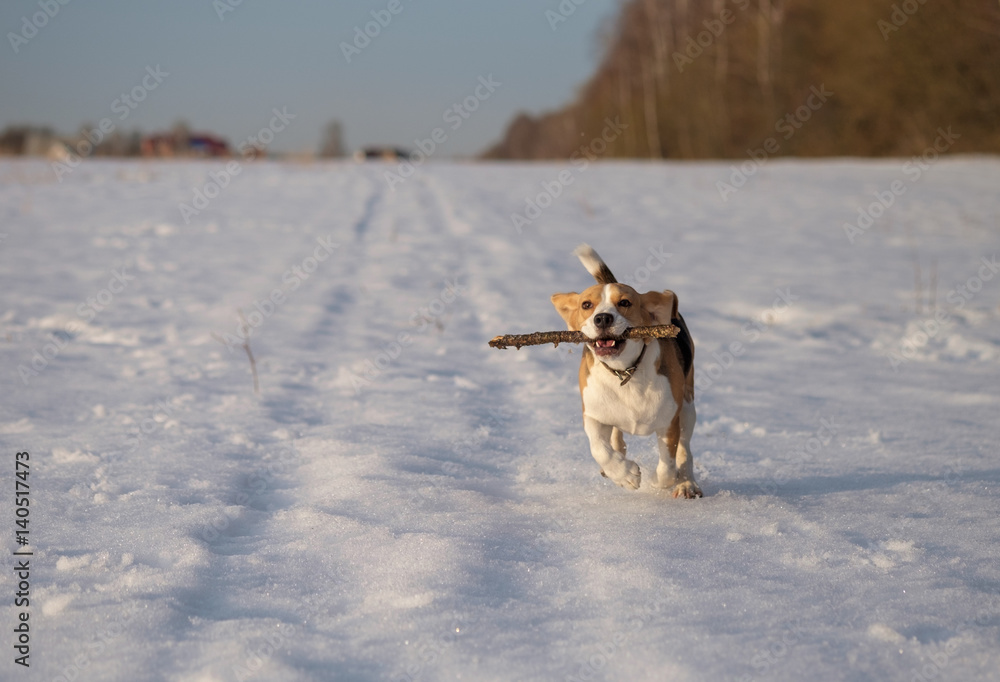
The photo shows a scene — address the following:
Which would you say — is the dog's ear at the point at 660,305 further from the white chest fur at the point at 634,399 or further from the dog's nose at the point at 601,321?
the dog's nose at the point at 601,321

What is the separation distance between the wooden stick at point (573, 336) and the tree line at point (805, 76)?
23102mm

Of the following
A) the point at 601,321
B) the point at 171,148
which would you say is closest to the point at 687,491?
the point at 601,321

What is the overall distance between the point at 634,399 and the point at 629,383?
0.07 meters

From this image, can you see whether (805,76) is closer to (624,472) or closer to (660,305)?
(660,305)

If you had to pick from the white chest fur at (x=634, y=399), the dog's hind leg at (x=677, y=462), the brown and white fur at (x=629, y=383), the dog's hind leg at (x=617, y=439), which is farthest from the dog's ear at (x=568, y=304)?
the dog's hind leg at (x=677, y=462)

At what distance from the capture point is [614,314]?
10.9 ft

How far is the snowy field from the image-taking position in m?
2.39

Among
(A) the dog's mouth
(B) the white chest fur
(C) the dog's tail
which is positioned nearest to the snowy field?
(B) the white chest fur

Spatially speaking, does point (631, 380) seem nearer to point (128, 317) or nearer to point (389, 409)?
point (389, 409)

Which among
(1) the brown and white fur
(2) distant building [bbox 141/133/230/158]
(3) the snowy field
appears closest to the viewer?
(3) the snowy field

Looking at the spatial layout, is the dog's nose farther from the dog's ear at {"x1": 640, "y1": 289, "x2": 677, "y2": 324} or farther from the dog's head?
the dog's ear at {"x1": 640, "y1": 289, "x2": 677, "y2": 324}

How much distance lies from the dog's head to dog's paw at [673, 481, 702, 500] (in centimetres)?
64

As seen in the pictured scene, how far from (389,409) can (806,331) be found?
3956 mm

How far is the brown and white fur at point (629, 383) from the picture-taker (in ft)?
11.3
